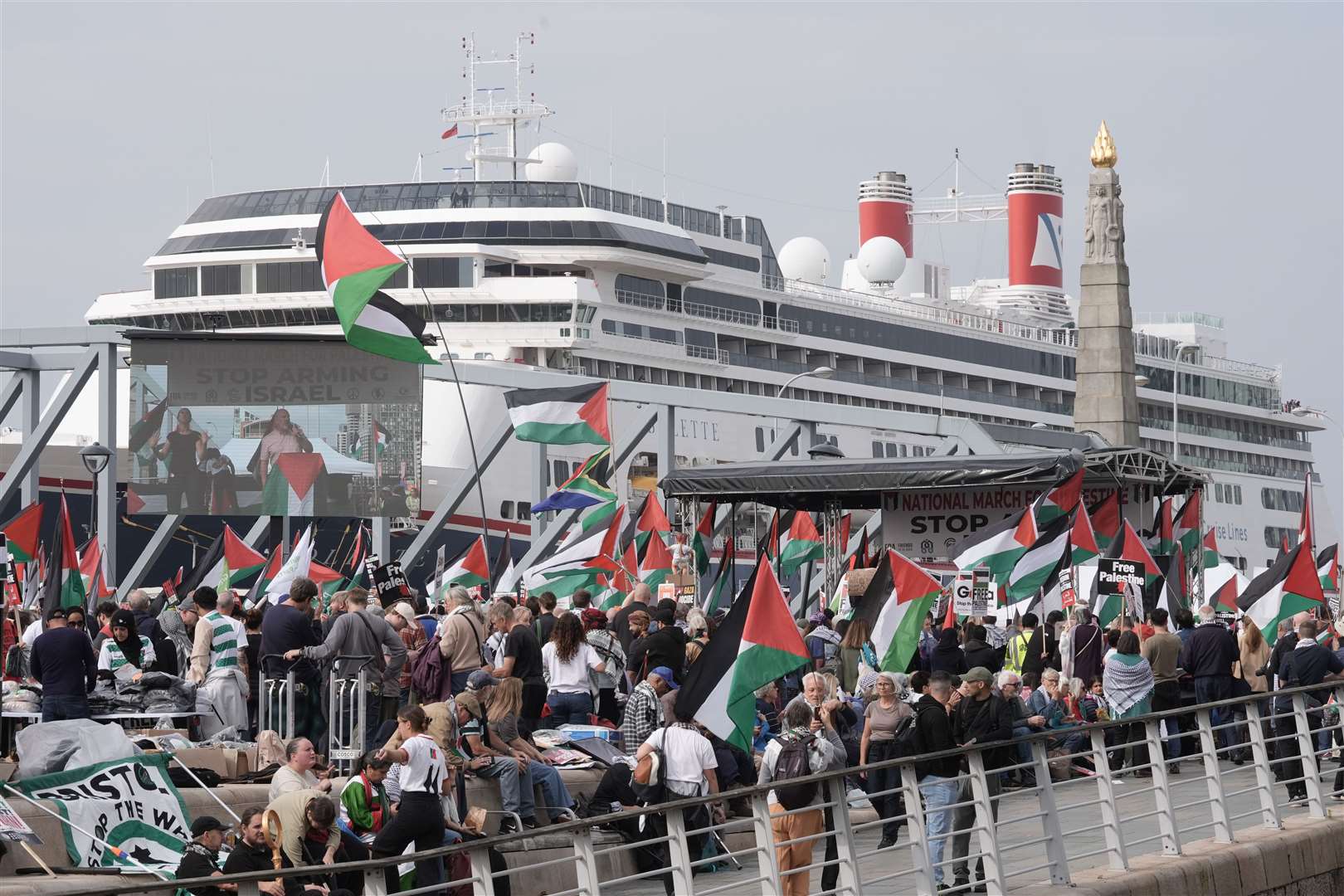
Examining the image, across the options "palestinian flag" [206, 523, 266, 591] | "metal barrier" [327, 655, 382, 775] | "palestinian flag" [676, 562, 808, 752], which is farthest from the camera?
A: "palestinian flag" [206, 523, 266, 591]

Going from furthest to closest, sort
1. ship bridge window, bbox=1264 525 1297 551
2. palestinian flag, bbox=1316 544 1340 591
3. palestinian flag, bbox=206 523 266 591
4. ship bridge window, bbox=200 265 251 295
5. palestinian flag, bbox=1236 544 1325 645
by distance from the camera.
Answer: ship bridge window, bbox=1264 525 1297 551 → ship bridge window, bbox=200 265 251 295 → palestinian flag, bbox=1316 544 1340 591 → palestinian flag, bbox=206 523 266 591 → palestinian flag, bbox=1236 544 1325 645

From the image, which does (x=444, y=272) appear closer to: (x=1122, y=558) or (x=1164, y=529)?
(x=1164, y=529)

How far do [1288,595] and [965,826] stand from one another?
8841mm

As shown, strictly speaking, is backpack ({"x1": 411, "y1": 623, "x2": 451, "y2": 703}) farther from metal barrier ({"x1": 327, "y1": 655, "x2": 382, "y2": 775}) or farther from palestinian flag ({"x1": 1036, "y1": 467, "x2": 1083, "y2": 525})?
palestinian flag ({"x1": 1036, "y1": 467, "x2": 1083, "y2": 525})

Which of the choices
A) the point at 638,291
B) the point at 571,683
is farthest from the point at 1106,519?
the point at 638,291

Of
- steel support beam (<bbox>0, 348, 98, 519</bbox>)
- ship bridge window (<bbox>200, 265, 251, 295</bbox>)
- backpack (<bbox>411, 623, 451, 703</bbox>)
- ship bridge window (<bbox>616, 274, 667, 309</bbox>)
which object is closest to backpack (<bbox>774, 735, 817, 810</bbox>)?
backpack (<bbox>411, 623, 451, 703</bbox>)

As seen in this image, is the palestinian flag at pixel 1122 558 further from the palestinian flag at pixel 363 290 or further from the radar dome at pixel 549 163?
the radar dome at pixel 549 163

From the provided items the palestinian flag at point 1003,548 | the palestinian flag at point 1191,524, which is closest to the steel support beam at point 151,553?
the palestinian flag at point 1003,548

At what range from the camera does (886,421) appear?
116 ft

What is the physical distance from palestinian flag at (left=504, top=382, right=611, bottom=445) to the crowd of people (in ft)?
14.7

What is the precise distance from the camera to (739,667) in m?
11.4

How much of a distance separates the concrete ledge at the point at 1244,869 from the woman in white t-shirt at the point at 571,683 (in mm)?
4255

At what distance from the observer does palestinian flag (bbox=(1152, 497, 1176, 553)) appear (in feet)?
84.0

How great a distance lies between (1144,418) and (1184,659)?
61.1 metres
